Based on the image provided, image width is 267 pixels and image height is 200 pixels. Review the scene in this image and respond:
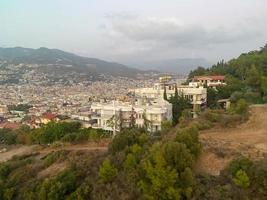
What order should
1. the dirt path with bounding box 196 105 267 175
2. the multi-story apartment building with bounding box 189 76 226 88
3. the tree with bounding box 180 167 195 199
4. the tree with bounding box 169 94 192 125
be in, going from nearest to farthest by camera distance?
the tree with bounding box 180 167 195 199
the dirt path with bounding box 196 105 267 175
the tree with bounding box 169 94 192 125
the multi-story apartment building with bounding box 189 76 226 88

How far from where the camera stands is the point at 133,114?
32062 millimetres

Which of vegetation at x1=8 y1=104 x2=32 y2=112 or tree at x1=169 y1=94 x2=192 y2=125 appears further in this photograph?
vegetation at x1=8 y1=104 x2=32 y2=112

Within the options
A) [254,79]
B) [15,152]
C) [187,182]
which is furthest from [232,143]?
[15,152]

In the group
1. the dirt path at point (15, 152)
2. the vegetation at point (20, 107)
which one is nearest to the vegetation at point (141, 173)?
the dirt path at point (15, 152)

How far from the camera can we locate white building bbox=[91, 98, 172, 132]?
31.0 meters

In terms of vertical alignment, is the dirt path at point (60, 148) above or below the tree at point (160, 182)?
below

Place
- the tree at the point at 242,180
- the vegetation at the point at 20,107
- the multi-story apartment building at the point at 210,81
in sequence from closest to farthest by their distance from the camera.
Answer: the tree at the point at 242,180 < the multi-story apartment building at the point at 210,81 < the vegetation at the point at 20,107

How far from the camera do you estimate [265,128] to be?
860 inches

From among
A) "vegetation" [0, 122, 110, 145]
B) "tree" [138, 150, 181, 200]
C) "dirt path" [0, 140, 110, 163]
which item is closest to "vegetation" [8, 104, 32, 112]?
"vegetation" [0, 122, 110, 145]

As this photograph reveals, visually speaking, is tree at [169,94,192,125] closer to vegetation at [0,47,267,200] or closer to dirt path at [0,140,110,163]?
vegetation at [0,47,267,200]

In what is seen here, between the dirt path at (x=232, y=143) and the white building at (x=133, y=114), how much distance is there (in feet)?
26.6

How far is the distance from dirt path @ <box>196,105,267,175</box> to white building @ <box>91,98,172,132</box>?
8.10 metres

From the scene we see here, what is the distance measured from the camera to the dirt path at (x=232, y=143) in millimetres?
16516

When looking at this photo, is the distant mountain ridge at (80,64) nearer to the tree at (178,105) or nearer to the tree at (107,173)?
the tree at (178,105)
